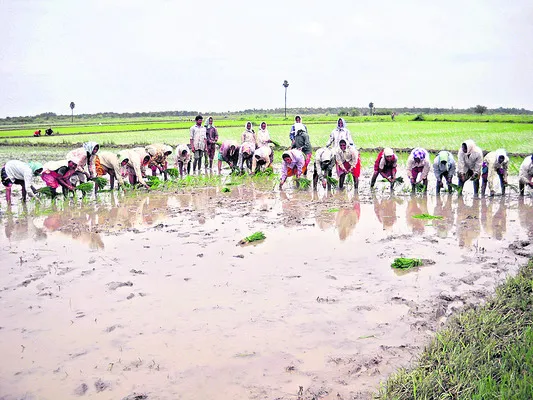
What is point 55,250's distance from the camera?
687 cm

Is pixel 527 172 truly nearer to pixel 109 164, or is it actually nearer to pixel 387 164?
pixel 387 164

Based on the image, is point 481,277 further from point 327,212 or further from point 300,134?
point 300,134

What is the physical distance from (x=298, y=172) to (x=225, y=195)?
6.47 feet

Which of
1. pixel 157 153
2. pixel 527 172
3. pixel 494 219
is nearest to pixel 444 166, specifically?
pixel 527 172

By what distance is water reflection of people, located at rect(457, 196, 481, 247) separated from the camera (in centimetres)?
712

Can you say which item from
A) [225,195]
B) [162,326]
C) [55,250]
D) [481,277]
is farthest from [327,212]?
[162,326]

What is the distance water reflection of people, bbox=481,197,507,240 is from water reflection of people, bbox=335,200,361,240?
207cm

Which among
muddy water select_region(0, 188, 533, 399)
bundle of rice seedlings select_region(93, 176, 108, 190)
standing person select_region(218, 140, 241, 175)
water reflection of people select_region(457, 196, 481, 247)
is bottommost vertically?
muddy water select_region(0, 188, 533, 399)

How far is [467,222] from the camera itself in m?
8.19

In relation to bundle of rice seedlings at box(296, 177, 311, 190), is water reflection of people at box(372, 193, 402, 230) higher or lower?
lower

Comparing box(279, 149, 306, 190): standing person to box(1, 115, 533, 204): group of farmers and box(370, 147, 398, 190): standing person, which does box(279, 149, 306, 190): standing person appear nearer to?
box(1, 115, 533, 204): group of farmers

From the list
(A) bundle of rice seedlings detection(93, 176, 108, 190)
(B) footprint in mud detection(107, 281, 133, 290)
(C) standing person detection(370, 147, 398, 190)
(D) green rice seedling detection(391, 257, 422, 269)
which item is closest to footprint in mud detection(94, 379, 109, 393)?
(B) footprint in mud detection(107, 281, 133, 290)

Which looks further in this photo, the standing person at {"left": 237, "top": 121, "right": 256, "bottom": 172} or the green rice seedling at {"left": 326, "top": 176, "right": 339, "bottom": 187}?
the standing person at {"left": 237, "top": 121, "right": 256, "bottom": 172}

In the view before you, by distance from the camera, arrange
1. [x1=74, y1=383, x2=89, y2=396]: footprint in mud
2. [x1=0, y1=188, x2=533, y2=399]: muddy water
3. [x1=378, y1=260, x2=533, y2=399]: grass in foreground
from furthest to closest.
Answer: [x1=0, y1=188, x2=533, y2=399]: muddy water
[x1=74, y1=383, x2=89, y2=396]: footprint in mud
[x1=378, y1=260, x2=533, y2=399]: grass in foreground
